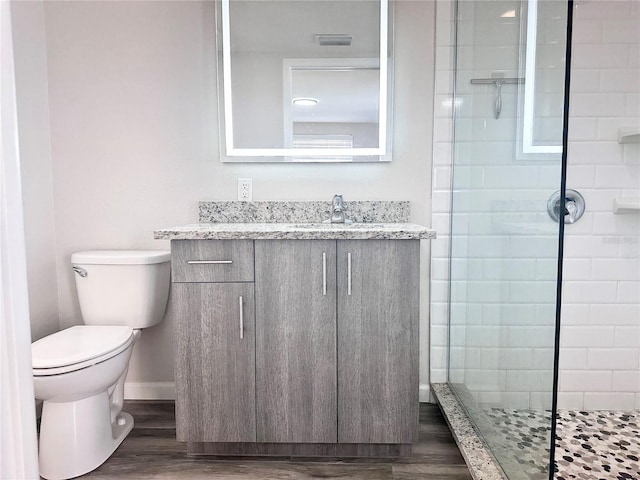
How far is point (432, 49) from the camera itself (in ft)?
6.50

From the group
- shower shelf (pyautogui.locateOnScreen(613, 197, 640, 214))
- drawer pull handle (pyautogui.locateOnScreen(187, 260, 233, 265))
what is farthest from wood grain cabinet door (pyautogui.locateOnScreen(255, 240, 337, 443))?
shower shelf (pyautogui.locateOnScreen(613, 197, 640, 214))

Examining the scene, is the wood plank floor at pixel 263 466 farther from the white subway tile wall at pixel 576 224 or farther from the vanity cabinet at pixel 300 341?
the white subway tile wall at pixel 576 224

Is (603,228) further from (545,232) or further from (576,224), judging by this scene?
(545,232)

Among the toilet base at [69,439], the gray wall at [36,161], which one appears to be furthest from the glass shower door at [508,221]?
the gray wall at [36,161]

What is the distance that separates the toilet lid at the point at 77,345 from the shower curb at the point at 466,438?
1320 mm

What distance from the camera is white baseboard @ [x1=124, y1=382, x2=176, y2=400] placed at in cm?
213

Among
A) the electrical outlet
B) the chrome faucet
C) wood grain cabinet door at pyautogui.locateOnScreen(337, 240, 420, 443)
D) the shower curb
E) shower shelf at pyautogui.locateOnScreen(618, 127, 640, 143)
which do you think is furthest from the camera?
the electrical outlet

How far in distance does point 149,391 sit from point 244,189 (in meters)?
1.11

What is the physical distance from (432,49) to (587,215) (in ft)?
3.37

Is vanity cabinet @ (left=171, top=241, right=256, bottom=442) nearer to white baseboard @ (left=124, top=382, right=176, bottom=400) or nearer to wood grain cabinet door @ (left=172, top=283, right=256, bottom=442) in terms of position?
wood grain cabinet door @ (left=172, top=283, right=256, bottom=442)

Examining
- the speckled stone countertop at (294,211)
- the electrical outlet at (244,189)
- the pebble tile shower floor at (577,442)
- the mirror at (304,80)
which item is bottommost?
the pebble tile shower floor at (577,442)

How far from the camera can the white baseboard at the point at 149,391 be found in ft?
7.00

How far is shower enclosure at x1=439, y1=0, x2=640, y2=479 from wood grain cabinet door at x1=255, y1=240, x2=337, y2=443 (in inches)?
22.6

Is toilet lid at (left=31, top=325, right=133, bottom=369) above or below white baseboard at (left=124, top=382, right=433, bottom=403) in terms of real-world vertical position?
above
